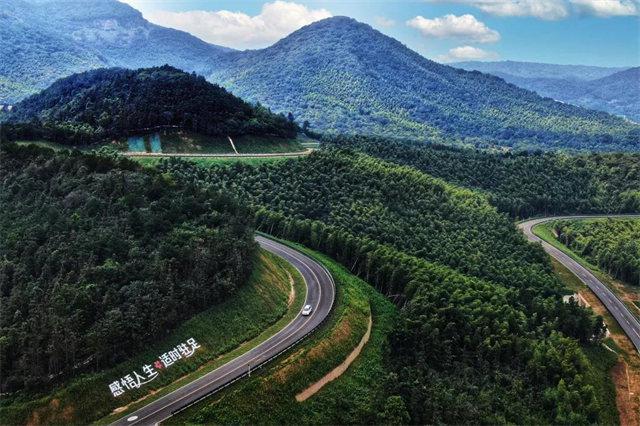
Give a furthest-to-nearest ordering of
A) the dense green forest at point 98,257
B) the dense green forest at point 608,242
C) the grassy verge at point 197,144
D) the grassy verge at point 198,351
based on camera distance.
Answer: the dense green forest at point 608,242 → the grassy verge at point 197,144 → the dense green forest at point 98,257 → the grassy verge at point 198,351

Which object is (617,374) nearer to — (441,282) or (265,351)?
(441,282)

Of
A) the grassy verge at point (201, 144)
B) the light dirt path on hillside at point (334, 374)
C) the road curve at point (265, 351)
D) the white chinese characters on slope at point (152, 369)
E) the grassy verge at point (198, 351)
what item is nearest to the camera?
the grassy verge at point (198, 351)

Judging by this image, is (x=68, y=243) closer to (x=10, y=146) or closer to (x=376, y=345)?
(x=10, y=146)

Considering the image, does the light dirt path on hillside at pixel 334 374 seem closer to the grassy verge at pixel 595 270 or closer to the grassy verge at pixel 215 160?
the grassy verge at pixel 215 160

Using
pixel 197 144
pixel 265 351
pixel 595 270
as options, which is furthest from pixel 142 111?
pixel 595 270

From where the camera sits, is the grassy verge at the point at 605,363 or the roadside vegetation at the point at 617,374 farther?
the roadside vegetation at the point at 617,374

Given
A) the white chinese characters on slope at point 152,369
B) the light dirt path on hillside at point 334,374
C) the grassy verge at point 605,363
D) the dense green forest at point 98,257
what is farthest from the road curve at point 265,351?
the grassy verge at point 605,363

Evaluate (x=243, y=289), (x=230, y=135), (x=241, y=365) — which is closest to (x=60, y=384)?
(x=241, y=365)
